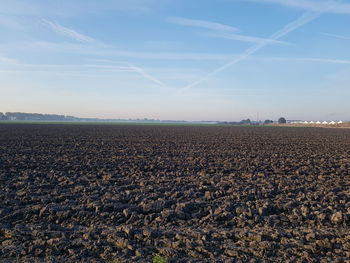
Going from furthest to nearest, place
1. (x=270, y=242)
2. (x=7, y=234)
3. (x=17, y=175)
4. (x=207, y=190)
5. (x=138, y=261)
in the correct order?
(x=17, y=175)
(x=207, y=190)
(x=7, y=234)
(x=270, y=242)
(x=138, y=261)

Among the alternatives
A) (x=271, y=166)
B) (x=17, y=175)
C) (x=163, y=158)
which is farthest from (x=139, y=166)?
(x=271, y=166)

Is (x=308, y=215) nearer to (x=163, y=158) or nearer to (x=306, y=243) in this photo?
(x=306, y=243)

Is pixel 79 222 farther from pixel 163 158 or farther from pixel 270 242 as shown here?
pixel 163 158

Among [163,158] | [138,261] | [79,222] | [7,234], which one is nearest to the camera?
[138,261]

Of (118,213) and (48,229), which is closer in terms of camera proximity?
(48,229)

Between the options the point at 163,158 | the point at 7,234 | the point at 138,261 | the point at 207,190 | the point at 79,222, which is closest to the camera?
the point at 138,261

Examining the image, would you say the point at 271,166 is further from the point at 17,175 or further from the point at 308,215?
the point at 17,175

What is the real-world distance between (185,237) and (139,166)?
878cm

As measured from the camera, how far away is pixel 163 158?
57.9ft

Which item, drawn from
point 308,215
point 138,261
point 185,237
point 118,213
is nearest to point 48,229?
point 118,213

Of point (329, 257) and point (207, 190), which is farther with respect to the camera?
point (207, 190)

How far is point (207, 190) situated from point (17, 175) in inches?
314

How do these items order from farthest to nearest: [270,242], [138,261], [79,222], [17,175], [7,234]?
[17,175] < [79,222] < [7,234] < [270,242] < [138,261]

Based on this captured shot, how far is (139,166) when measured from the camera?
48.2 ft
